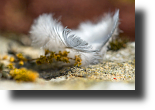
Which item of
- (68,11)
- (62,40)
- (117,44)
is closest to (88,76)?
(62,40)

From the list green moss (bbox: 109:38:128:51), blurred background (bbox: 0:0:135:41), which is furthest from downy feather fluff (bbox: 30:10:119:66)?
blurred background (bbox: 0:0:135:41)

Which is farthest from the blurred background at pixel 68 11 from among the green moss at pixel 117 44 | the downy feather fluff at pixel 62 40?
the downy feather fluff at pixel 62 40

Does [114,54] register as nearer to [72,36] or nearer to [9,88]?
[72,36]

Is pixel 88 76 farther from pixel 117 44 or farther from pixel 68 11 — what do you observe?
pixel 68 11

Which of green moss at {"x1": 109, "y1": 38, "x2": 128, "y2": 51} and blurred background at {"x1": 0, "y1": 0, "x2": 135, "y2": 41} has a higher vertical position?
blurred background at {"x1": 0, "y1": 0, "x2": 135, "y2": 41}

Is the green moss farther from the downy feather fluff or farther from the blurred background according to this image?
the downy feather fluff

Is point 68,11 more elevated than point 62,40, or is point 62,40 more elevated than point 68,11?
point 68,11

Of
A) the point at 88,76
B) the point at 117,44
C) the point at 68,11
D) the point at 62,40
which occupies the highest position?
the point at 68,11

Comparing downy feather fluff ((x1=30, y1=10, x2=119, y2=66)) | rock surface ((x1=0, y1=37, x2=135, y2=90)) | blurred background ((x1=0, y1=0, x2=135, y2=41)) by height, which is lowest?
rock surface ((x1=0, y1=37, x2=135, y2=90))
